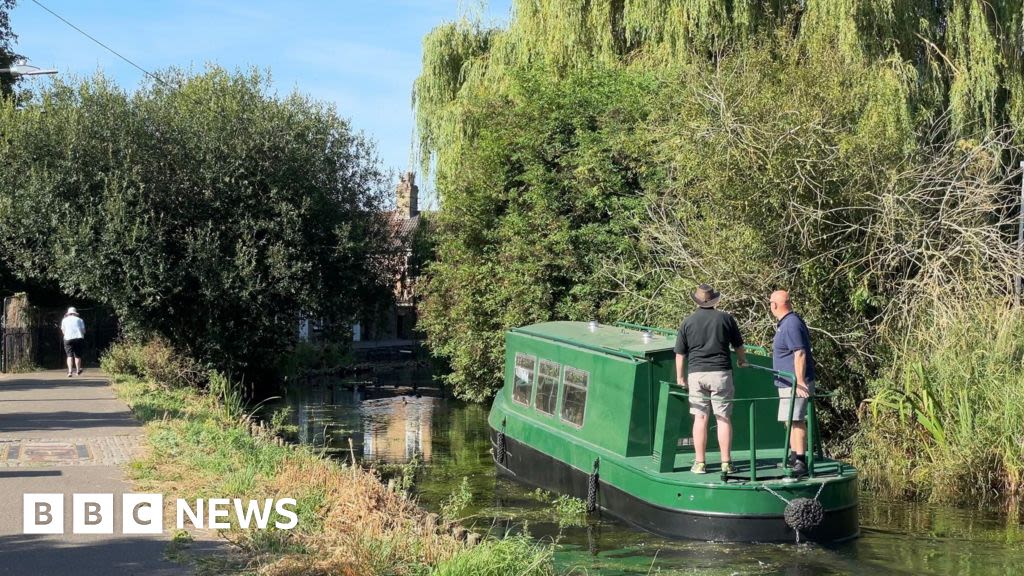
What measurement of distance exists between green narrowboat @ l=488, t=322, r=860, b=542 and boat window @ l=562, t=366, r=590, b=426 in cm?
1

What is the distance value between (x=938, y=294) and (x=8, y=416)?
1312cm

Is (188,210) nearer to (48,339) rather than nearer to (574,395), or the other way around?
(48,339)

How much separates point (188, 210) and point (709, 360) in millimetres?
16225

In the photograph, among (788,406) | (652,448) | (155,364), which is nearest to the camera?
(788,406)

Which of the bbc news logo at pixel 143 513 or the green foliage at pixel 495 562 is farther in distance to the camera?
the bbc news logo at pixel 143 513

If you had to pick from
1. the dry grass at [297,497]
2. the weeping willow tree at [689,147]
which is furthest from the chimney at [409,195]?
the dry grass at [297,497]

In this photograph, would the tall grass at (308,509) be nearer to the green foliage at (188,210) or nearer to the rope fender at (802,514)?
the rope fender at (802,514)

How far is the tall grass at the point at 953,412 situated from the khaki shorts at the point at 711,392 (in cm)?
415

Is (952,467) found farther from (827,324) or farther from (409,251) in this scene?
(409,251)

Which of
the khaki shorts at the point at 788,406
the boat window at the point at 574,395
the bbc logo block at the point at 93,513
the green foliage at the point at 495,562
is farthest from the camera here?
the boat window at the point at 574,395

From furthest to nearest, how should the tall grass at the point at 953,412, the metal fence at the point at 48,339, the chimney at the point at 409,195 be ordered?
the chimney at the point at 409,195 → the metal fence at the point at 48,339 → the tall grass at the point at 953,412

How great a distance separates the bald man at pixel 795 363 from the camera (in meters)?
11.0

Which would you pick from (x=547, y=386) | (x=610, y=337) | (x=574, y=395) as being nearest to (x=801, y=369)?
(x=610, y=337)

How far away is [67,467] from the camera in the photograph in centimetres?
1134
